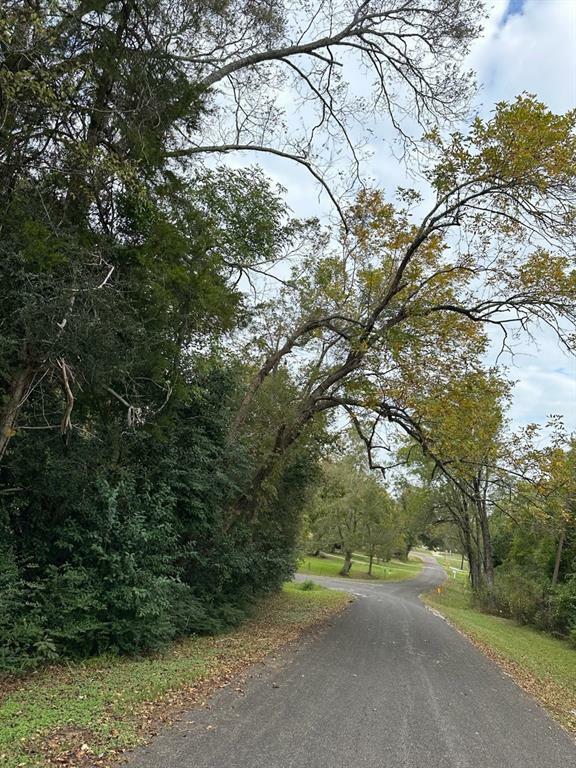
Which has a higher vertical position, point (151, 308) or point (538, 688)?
point (151, 308)

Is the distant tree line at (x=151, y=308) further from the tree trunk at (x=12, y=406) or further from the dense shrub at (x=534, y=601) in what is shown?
the dense shrub at (x=534, y=601)

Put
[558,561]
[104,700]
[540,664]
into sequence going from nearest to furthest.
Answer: [104,700] → [540,664] → [558,561]

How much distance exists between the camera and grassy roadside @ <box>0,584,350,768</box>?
14.3 feet

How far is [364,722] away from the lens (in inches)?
233

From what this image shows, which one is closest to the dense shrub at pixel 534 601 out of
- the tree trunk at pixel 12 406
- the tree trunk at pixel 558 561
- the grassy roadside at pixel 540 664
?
the tree trunk at pixel 558 561

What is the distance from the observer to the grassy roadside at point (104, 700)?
4.37 m

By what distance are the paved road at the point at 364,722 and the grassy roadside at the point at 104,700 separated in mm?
315

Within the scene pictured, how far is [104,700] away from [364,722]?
2.75 meters

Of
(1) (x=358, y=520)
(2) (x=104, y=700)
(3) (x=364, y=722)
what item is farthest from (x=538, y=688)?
(1) (x=358, y=520)

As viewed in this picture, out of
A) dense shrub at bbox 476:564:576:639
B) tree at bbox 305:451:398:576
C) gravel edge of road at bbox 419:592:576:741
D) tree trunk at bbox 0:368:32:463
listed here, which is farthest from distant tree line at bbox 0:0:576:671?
tree at bbox 305:451:398:576

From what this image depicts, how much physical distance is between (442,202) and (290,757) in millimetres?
9874

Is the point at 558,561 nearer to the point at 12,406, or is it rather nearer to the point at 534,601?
the point at 534,601

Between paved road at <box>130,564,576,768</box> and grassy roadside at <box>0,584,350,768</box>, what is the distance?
315mm

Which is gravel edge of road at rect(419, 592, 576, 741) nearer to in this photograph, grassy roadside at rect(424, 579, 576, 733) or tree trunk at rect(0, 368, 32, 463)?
grassy roadside at rect(424, 579, 576, 733)
